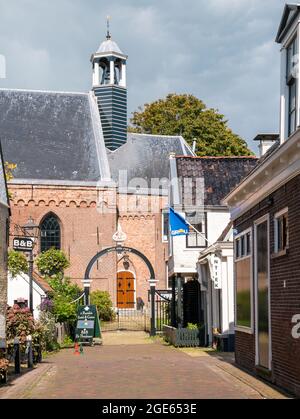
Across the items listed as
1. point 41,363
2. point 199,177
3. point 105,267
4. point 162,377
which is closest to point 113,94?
point 105,267

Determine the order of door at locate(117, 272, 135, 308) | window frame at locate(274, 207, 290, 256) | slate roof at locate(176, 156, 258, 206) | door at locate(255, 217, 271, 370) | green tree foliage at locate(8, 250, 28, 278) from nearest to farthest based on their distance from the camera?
window frame at locate(274, 207, 290, 256), door at locate(255, 217, 271, 370), slate roof at locate(176, 156, 258, 206), green tree foliage at locate(8, 250, 28, 278), door at locate(117, 272, 135, 308)

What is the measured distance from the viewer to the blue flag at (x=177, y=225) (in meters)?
28.3

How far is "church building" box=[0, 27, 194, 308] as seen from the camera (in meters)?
49.6

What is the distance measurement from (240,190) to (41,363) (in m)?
8.00

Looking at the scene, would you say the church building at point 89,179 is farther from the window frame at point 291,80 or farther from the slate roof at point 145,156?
the window frame at point 291,80

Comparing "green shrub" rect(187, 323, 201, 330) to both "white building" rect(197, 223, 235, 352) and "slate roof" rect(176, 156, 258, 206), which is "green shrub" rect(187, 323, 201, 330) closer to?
"white building" rect(197, 223, 235, 352)

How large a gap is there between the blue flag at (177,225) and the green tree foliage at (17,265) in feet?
22.1

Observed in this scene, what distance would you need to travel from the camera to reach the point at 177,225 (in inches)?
1124

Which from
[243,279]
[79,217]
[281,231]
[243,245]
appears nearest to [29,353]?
[243,279]

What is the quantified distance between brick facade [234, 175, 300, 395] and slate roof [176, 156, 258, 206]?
14.5 metres

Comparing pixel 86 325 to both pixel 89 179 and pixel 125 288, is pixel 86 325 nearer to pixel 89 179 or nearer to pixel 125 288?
pixel 89 179

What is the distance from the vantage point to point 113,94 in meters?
58.7

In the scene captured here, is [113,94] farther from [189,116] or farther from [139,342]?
[139,342]

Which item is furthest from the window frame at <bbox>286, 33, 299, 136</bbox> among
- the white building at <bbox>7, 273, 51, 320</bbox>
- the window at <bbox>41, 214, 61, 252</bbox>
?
the window at <bbox>41, 214, 61, 252</bbox>
